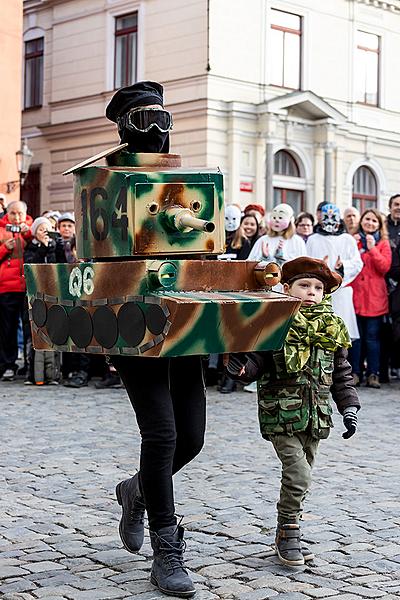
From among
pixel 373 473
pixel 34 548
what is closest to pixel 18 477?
pixel 34 548

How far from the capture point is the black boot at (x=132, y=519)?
15.0 ft

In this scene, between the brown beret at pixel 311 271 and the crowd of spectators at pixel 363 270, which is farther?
the crowd of spectators at pixel 363 270

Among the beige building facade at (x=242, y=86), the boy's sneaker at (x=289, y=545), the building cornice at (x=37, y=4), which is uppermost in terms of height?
the building cornice at (x=37, y=4)

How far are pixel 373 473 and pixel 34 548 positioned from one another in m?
2.66

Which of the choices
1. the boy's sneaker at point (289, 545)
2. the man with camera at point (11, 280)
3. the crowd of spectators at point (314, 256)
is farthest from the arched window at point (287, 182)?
the boy's sneaker at point (289, 545)

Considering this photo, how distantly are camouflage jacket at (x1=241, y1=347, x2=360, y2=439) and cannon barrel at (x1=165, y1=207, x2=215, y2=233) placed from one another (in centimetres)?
75

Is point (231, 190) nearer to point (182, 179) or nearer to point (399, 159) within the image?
point (399, 159)

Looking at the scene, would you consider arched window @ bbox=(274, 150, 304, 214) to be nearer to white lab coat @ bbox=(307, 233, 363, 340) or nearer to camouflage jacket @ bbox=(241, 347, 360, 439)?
white lab coat @ bbox=(307, 233, 363, 340)

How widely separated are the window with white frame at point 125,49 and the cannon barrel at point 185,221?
77.6ft

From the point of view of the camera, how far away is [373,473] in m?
6.79

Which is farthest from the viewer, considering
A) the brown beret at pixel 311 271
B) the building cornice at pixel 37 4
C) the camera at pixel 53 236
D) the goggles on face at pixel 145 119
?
the building cornice at pixel 37 4

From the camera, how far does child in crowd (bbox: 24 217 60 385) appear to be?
1156cm

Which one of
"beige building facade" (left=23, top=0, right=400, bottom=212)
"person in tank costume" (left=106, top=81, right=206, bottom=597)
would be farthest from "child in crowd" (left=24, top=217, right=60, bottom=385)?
"beige building facade" (left=23, top=0, right=400, bottom=212)

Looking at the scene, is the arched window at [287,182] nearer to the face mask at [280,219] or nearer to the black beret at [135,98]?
the face mask at [280,219]
